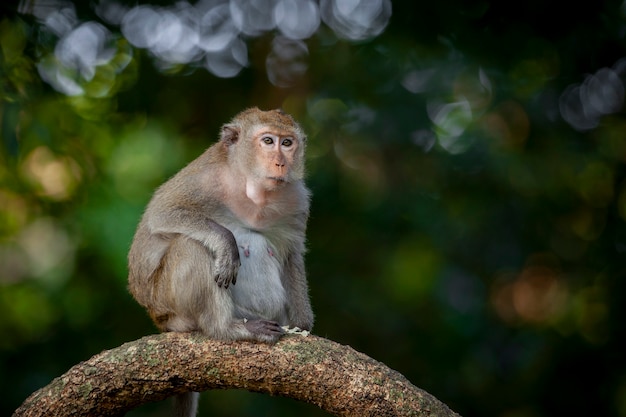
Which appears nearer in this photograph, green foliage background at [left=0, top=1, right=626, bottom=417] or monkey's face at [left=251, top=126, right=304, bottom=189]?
monkey's face at [left=251, top=126, right=304, bottom=189]

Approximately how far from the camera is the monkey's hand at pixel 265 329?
5453 millimetres

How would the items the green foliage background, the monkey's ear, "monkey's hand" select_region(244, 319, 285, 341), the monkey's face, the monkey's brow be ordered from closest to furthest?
"monkey's hand" select_region(244, 319, 285, 341), the monkey's face, the monkey's brow, the monkey's ear, the green foliage background

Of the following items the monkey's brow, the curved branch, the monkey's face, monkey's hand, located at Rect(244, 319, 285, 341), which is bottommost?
the curved branch

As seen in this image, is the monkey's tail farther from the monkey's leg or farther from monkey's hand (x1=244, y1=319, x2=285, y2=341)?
monkey's hand (x1=244, y1=319, x2=285, y2=341)

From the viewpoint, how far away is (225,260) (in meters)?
5.71

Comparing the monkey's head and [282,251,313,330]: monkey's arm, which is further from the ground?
the monkey's head

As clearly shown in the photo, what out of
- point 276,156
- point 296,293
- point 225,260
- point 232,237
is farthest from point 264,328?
point 276,156

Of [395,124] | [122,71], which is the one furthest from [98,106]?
[395,124]

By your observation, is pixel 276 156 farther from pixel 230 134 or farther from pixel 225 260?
pixel 225 260

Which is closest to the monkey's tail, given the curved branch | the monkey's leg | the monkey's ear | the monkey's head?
the monkey's leg

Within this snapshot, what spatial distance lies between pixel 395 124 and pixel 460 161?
85 cm

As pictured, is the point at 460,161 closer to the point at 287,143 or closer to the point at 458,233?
the point at 458,233

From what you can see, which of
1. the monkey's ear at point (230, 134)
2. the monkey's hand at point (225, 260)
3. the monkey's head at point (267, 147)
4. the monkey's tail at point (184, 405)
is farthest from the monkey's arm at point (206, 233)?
the monkey's tail at point (184, 405)

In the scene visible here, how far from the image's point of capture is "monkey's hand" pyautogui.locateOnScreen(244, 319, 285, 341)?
5453mm
